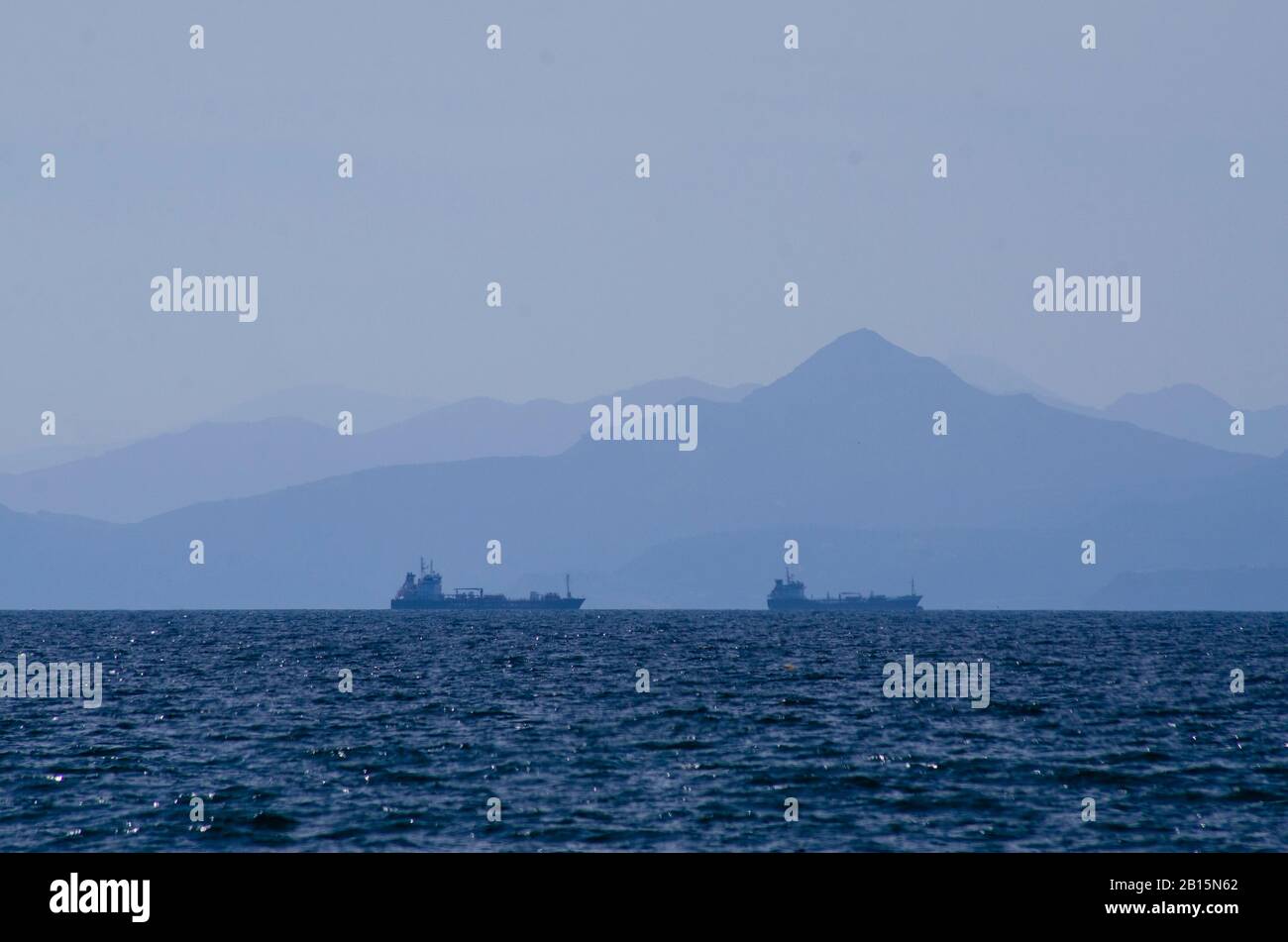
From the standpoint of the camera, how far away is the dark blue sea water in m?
29.8

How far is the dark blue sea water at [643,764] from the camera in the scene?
97.6ft

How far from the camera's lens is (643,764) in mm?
39031

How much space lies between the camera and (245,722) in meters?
50.8
